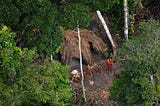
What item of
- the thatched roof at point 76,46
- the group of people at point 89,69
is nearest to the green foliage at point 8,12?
the thatched roof at point 76,46

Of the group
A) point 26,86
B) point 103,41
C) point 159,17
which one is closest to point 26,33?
point 26,86

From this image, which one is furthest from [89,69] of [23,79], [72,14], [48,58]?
[23,79]

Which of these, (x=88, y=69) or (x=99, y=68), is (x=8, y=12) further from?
Result: (x=99, y=68)

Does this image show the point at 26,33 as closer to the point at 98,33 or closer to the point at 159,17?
the point at 98,33

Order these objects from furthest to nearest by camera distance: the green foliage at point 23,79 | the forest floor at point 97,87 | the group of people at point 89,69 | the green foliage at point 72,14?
the group of people at point 89,69
the forest floor at point 97,87
the green foliage at point 72,14
the green foliage at point 23,79

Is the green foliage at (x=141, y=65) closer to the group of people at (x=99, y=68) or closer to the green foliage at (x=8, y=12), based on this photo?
the green foliage at (x=8, y=12)

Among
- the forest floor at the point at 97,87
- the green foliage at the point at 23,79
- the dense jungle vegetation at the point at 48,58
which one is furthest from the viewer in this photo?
the forest floor at the point at 97,87

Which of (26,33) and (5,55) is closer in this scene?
(5,55)
